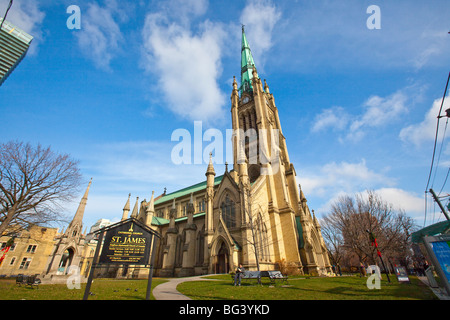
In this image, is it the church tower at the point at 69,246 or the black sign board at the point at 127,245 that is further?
the church tower at the point at 69,246

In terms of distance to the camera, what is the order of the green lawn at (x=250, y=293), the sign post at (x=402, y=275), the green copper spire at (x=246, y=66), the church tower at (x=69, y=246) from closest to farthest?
the green lawn at (x=250, y=293) → the sign post at (x=402, y=275) → the church tower at (x=69, y=246) → the green copper spire at (x=246, y=66)

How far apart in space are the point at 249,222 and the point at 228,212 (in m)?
4.87

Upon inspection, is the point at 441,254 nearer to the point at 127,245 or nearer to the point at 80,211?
the point at 127,245

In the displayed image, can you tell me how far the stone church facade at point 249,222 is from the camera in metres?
24.4

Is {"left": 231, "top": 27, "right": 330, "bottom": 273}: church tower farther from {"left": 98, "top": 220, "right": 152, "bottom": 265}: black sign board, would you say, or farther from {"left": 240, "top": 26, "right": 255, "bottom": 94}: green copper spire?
{"left": 98, "top": 220, "right": 152, "bottom": 265}: black sign board

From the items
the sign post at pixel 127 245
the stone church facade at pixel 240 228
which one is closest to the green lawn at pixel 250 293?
the sign post at pixel 127 245

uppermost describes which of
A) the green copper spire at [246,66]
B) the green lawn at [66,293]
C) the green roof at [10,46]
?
the green copper spire at [246,66]

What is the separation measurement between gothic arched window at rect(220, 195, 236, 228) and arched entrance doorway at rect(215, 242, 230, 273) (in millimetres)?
2844

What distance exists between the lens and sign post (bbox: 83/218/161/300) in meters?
7.57

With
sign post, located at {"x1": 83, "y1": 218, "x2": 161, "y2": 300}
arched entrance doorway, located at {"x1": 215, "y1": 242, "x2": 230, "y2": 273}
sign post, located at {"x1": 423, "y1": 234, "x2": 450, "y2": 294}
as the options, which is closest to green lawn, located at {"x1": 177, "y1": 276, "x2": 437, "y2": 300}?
sign post, located at {"x1": 423, "y1": 234, "x2": 450, "y2": 294}

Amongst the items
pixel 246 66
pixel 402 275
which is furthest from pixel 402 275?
pixel 246 66

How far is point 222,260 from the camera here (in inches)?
971

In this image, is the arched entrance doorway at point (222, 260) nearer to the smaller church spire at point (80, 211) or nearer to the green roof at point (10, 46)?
the smaller church spire at point (80, 211)
